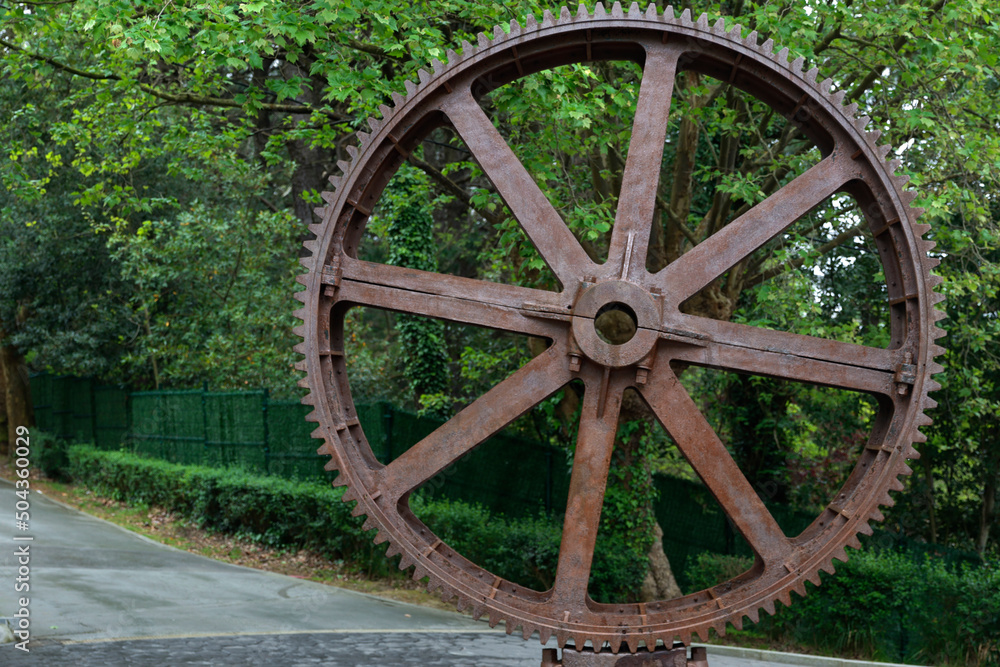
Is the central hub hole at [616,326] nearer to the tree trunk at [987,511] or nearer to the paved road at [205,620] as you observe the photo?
the paved road at [205,620]

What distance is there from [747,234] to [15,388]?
2225 cm

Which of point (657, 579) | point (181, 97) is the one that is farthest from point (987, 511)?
point (181, 97)

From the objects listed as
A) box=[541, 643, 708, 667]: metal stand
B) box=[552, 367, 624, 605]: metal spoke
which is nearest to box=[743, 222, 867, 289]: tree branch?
box=[552, 367, 624, 605]: metal spoke

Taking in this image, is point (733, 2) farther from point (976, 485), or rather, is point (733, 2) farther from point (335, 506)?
point (976, 485)

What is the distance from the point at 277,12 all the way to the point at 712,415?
11.9 meters

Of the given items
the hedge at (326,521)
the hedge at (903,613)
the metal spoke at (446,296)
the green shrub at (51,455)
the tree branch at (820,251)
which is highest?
the tree branch at (820,251)

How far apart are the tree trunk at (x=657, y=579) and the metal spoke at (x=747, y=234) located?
7301 millimetres

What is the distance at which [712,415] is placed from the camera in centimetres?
1780

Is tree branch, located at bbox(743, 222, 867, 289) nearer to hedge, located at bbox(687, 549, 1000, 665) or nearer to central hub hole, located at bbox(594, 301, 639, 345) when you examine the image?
central hub hole, located at bbox(594, 301, 639, 345)

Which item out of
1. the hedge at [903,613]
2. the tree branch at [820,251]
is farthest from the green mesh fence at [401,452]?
the tree branch at [820,251]

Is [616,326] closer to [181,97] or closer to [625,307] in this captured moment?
[625,307]

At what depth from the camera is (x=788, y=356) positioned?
5719 mm

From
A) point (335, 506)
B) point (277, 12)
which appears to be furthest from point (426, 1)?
point (335, 506)

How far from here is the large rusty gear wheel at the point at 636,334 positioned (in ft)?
18.0
